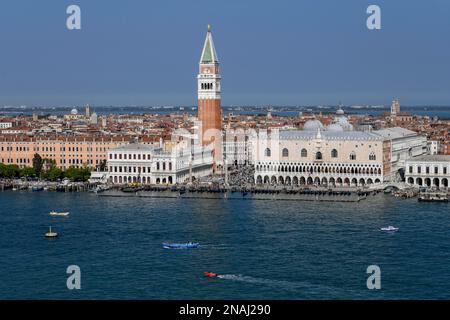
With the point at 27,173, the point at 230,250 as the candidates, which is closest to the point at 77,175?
the point at 27,173

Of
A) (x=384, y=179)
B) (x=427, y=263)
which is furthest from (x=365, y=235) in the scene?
(x=384, y=179)

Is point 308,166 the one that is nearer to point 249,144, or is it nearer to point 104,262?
point 249,144

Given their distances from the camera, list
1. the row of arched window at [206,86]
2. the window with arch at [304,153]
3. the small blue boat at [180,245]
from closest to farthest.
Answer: the small blue boat at [180,245]
the window with arch at [304,153]
the row of arched window at [206,86]

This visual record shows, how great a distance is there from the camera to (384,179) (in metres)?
19.3

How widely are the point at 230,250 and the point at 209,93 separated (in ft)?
37.3

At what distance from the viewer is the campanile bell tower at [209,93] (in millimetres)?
22125

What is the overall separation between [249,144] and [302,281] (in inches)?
622

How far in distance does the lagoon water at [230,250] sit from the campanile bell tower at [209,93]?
19.2 ft

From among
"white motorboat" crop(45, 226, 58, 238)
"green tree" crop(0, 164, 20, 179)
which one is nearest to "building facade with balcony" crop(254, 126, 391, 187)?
"green tree" crop(0, 164, 20, 179)

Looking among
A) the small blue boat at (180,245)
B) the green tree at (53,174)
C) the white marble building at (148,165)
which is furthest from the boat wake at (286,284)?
the green tree at (53,174)

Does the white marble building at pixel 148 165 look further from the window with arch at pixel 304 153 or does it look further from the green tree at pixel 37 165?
the window with arch at pixel 304 153

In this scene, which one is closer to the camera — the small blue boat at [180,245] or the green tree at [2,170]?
the small blue boat at [180,245]

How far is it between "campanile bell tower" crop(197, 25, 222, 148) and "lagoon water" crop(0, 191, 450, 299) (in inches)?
230

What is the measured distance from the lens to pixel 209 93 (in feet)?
73.4
